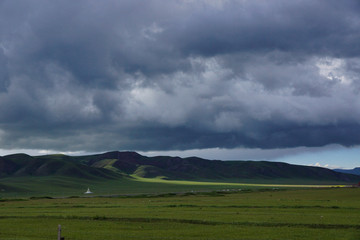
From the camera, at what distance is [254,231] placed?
37.2m

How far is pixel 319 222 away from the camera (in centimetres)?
4262

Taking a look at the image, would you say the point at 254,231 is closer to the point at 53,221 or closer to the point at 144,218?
the point at 144,218

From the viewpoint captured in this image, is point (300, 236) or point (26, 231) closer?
point (300, 236)

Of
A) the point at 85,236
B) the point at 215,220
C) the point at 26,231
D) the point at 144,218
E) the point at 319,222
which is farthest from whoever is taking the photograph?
the point at 144,218

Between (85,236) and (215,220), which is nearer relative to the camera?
(85,236)

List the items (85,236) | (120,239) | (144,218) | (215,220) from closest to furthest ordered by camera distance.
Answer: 1. (120,239)
2. (85,236)
3. (215,220)
4. (144,218)

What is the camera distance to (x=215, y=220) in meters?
45.9

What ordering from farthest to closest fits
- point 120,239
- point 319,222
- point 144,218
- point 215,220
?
point 144,218 → point 215,220 → point 319,222 → point 120,239

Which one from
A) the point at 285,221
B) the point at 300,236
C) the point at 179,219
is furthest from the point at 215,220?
the point at 300,236

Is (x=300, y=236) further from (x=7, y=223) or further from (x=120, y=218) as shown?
(x=7, y=223)

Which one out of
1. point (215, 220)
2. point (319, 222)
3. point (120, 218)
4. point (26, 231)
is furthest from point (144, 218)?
point (319, 222)

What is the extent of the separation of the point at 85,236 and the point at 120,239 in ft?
12.8

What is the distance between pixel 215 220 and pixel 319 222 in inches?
412

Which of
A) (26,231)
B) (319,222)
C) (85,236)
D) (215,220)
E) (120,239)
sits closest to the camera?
(120,239)
